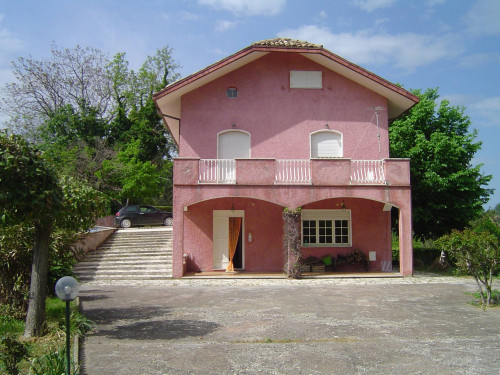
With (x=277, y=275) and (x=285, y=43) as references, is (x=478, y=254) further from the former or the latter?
(x=285, y=43)

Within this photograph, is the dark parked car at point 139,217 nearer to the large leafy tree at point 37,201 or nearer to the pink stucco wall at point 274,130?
the pink stucco wall at point 274,130

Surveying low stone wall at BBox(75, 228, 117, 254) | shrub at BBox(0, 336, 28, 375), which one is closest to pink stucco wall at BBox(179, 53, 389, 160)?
low stone wall at BBox(75, 228, 117, 254)

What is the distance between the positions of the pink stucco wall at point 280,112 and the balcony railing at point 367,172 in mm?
1116

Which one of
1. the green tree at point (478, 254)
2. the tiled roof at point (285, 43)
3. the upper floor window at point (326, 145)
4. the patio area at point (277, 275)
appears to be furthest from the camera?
the upper floor window at point (326, 145)

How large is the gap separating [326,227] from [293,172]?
116 inches

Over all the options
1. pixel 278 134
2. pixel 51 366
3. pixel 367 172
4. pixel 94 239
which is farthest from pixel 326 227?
pixel 51 366

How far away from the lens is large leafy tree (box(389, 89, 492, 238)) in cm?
1902

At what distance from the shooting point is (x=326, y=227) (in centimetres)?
1786

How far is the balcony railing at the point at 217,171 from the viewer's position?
1598 centimetres

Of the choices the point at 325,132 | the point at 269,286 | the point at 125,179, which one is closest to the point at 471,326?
the point at 269,286

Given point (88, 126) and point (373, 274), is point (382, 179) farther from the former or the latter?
point (88, 126)

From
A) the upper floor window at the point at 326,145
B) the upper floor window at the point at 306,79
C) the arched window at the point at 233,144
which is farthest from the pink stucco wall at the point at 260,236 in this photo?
the upper floor window at the point at 306,79

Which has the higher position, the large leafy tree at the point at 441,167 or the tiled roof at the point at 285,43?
the tiled roof at the point at 285,43

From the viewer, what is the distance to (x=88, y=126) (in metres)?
35.6
